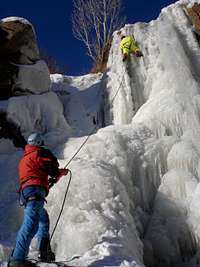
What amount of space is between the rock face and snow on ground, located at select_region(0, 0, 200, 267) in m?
0.42

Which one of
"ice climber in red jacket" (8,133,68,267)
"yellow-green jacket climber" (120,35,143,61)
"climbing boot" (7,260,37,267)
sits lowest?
"climbing boot" (7,260,37,267)

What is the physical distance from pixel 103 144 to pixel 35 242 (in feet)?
8.31

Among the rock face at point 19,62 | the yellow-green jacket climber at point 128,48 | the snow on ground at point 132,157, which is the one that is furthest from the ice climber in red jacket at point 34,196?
the yellow-green jacket climber at point 128,48

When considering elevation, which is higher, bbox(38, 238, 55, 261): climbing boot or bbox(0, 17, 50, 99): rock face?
bbox(0, 17, 50, 99): rock face

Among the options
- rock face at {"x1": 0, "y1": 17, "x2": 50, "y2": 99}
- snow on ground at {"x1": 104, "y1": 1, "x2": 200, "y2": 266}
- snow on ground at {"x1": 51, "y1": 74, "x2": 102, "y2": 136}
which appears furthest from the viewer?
snow on ground at {"x1": 51, "y1": 74, "x2": 102, "y2": 136}

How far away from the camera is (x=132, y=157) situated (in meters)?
8.22

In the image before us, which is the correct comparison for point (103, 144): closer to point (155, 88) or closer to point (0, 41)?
point (155, 88)

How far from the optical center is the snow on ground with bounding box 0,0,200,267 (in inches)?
242

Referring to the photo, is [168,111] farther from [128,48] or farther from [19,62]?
[19,62]

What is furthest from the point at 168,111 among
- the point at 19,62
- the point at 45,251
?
the point at 45,251

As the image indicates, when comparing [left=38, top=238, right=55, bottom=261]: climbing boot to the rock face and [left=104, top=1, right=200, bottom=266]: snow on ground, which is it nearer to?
[left=104, top=1, right=200, bottom=266]: snow on ground

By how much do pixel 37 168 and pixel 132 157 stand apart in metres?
3.44

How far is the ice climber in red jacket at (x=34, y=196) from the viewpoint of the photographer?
15.4ft

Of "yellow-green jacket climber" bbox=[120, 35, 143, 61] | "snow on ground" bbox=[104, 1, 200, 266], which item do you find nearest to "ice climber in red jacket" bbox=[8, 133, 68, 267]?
"snow on ground" bbox=[104, 1, 200, 266]
